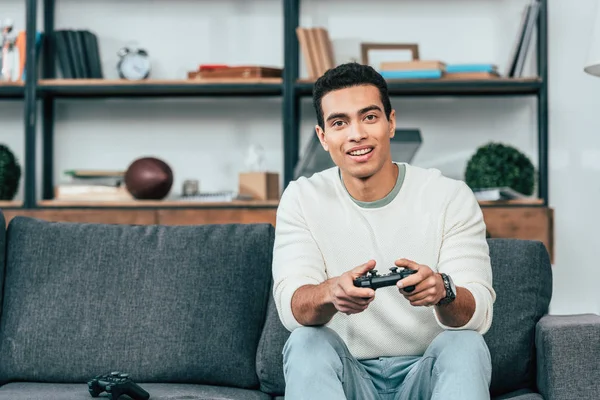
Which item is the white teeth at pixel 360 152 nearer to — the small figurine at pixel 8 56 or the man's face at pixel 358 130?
the man's face at pixel 358 130

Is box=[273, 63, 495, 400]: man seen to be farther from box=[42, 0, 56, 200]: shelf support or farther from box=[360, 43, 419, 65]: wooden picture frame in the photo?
box=[42, 0, 56, 200]: shelf support

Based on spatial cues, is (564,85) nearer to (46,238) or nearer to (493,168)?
(493,168)

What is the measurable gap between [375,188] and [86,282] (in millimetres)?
813

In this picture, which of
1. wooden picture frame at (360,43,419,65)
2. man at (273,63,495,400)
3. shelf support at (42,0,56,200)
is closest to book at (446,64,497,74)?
wooden picture frame at (360,43,419,65)

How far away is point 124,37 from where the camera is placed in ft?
12.3

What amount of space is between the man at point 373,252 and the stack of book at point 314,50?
1.46 m

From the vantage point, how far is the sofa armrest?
1.78m

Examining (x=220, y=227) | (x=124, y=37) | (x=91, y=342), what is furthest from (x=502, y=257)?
(x=124, y=37)

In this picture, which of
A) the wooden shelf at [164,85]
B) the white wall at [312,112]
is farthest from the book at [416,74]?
the wooden shelf at [164,85]

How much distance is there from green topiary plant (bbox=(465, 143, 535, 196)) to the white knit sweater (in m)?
1.44

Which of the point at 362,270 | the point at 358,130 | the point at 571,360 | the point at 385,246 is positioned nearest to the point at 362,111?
the point at 358,130

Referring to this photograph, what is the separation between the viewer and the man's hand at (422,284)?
156 centimetres

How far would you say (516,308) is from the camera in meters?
2.02

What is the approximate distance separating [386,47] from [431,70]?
27cm
